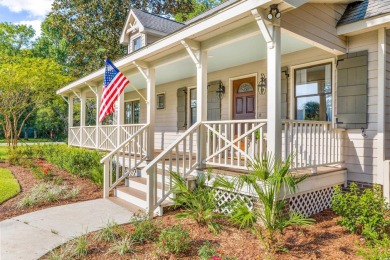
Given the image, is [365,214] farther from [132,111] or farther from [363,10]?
[132,111]

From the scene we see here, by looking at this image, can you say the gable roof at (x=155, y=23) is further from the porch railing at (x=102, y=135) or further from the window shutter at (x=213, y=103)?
the porch railing at (x=102, y=135)

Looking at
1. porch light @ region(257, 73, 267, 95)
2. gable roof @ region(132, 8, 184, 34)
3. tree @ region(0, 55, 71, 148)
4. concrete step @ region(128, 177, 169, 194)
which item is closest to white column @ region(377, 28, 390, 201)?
porch light @ region(257, 73, 267, 95)

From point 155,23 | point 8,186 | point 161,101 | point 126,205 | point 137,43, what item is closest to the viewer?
point 126,205

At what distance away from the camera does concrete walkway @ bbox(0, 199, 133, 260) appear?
3.50m

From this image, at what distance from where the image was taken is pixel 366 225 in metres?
3.52

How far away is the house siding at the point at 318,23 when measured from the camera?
4324 millimetres

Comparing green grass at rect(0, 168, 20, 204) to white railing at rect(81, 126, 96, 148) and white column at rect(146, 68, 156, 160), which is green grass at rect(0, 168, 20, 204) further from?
white column at rect(146, 68, 156, 160)

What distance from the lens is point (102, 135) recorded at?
10.5 metres

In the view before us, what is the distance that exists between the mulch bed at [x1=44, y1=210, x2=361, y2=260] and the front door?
3880 millimetres

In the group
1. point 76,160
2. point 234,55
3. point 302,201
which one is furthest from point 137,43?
point 302,201

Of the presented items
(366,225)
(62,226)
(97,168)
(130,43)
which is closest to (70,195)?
(97,168)

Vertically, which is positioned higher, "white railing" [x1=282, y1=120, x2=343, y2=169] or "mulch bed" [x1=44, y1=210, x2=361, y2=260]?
"white railing" [x1=282, y1=120, x2=343, y2=169]

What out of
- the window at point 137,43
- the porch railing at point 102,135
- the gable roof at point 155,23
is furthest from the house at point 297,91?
the window at point 137,43

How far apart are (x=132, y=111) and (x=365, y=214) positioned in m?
10.8
